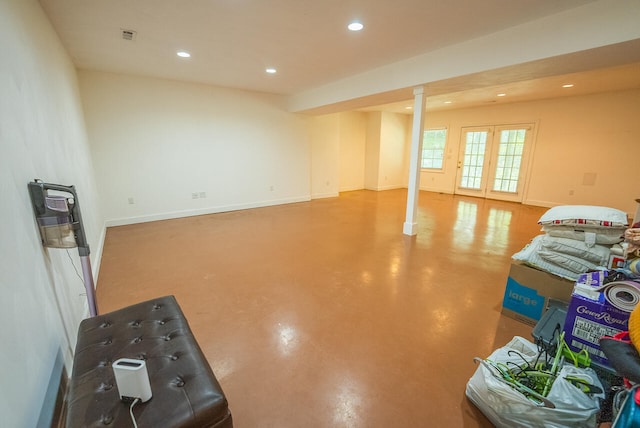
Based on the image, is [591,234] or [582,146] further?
[582,146]

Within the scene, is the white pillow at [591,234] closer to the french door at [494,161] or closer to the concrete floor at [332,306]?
the concrete floor at [332,306]

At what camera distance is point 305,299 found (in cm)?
253

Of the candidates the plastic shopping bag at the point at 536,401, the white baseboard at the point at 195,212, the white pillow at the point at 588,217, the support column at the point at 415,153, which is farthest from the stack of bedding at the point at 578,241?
the white baseboard at the point at 195,212

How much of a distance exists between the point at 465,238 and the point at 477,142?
183 inches

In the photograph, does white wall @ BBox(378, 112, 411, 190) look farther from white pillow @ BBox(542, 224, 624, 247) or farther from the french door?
white pillow @ BBox(542, 224, 624, 247)

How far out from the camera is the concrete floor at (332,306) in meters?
1.52

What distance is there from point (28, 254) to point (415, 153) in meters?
4.23

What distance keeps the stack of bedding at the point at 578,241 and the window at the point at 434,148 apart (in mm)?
6737

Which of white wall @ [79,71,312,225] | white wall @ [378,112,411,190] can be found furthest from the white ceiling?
white wall @ [378,112,411,190]

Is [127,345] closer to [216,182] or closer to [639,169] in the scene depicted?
[216,182]

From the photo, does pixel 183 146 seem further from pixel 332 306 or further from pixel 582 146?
pixel 582 146

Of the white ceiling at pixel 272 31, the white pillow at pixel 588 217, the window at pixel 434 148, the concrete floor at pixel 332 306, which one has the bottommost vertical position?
the concrete floor at pixel 332 306

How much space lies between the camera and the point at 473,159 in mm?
7773

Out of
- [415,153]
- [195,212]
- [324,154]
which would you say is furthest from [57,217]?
[324,154]
